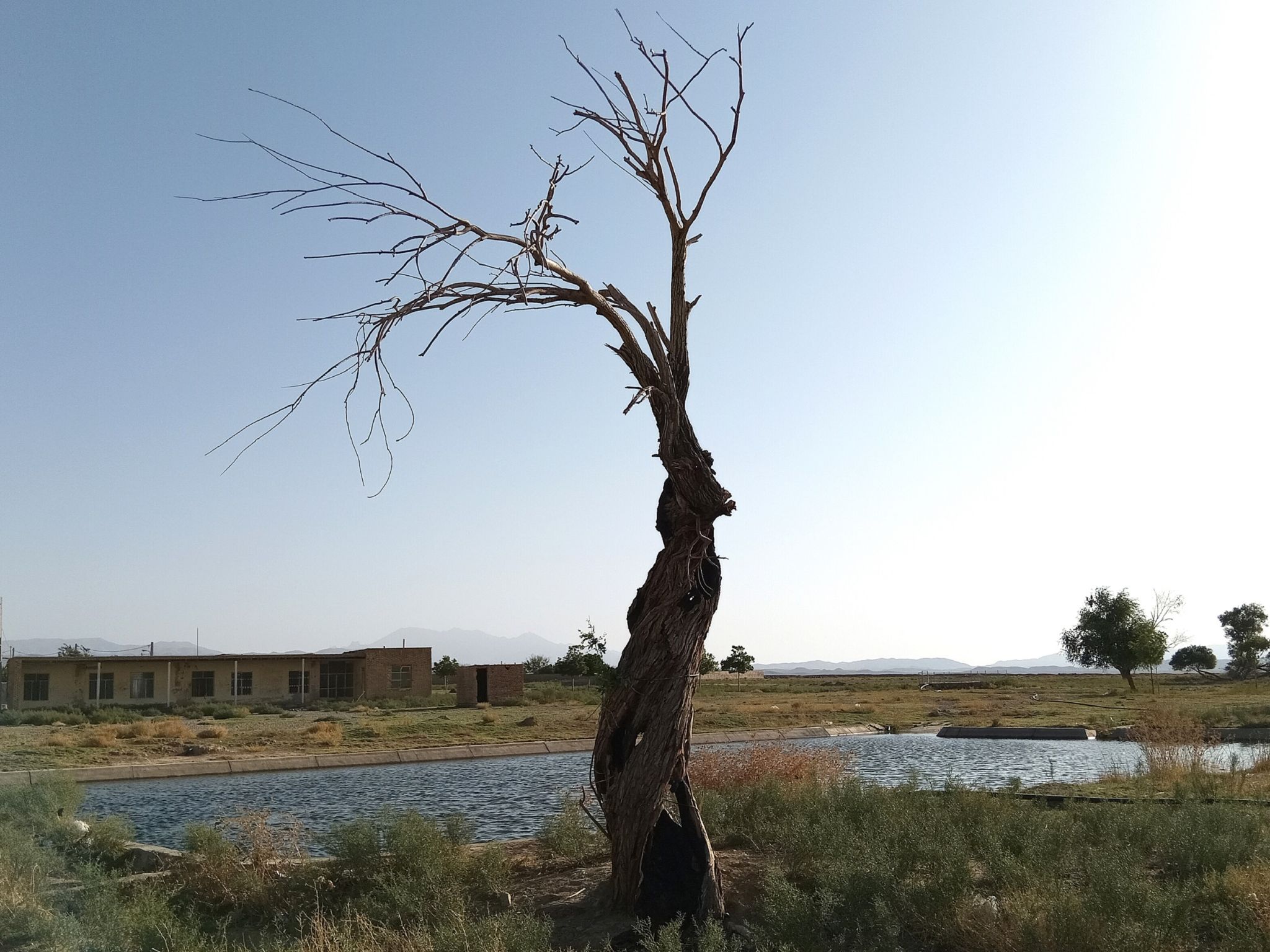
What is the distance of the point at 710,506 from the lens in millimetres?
7473

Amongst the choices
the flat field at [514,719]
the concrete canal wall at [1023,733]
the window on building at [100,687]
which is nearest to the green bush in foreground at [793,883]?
the flat field at [514,719]

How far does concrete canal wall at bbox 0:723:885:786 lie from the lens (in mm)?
21625

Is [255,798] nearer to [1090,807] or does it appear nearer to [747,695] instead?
[1090,807]

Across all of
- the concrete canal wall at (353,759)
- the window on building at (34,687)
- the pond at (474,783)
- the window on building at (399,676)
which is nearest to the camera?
the pond at (474,783)

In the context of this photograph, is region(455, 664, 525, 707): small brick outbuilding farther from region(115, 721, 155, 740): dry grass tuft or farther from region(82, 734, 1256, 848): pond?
region(82, 734, 1256, 848): pond

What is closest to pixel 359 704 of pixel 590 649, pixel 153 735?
pixel 153 735

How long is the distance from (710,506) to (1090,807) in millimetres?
5017

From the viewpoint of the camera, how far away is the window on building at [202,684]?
42938mm

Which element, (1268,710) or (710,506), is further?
(1268,710)

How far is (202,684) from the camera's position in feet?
141

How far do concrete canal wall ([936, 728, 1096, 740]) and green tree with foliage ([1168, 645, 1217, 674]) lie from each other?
65.3 meters

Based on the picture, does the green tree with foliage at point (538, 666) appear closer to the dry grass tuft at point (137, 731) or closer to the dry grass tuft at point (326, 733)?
the dry grass tuft at point (326, 733)

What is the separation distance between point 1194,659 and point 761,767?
86.4 meters

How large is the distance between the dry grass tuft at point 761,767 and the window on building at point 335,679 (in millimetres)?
34601
